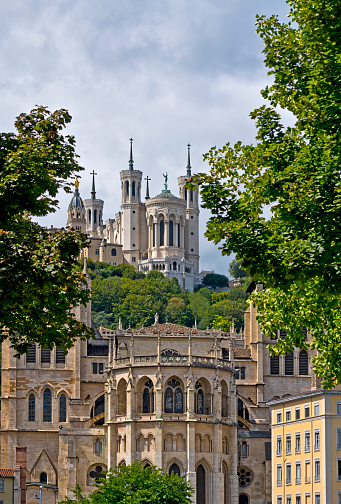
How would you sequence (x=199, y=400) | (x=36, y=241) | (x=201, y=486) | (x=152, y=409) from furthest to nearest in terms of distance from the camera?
(x=199, y=400) → (x=152, y=409) → (x=201, y=486) → (x=36, y=241)

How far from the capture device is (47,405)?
113 m

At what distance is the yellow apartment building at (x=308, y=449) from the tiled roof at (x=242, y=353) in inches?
A: 904

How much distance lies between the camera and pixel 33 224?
31.0 meters

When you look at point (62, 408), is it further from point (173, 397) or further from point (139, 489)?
point (139, 489)

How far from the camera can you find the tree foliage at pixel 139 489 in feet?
246

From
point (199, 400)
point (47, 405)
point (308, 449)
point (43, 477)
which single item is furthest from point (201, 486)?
point (47, 405)

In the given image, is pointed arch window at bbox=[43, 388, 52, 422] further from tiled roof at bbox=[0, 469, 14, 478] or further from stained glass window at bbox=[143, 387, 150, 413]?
tiled roof at bbox=[0, 469, 14, 478]

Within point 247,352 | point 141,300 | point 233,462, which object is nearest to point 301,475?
point 233,462

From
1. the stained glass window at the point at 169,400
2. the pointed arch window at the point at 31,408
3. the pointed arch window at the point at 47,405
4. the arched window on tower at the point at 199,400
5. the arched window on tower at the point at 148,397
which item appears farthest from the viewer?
the pointed arch window at the point at 47,405

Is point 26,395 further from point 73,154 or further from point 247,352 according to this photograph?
point 73,154

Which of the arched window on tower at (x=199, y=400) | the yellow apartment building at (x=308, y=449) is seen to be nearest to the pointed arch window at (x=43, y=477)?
the arched window on tower at (x=199, y=400)

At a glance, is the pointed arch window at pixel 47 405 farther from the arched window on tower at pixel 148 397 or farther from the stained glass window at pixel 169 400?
the stained glass window at pixel 169 400

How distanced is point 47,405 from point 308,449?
38.4 metres

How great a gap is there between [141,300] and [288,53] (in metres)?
161
